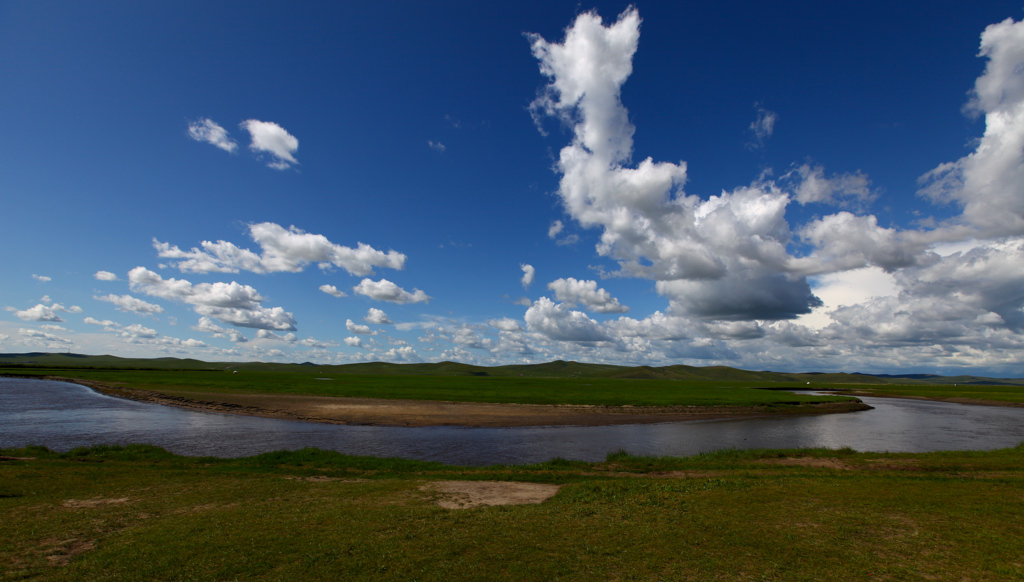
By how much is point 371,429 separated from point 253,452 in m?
15.5

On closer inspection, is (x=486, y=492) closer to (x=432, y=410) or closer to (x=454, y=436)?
(x=454, y=436)

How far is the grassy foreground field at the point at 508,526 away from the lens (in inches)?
440

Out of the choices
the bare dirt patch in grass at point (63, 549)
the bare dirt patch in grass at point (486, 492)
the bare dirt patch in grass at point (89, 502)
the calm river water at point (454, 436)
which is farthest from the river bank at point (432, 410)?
the bare dirt patch in grass at point (63, 549)

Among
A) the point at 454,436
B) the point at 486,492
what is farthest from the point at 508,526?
the point at 454,436

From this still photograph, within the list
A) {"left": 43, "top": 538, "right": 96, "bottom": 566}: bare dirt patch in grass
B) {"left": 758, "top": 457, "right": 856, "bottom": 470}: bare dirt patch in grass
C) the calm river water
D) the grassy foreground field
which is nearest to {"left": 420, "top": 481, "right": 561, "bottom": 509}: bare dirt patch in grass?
the grassy foreground field

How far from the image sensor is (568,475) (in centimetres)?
2398

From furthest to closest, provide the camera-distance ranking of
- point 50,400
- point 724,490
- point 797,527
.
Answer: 1. point 50,400
2. point 724,490
3. point 797,527

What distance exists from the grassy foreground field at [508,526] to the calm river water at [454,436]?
12889mm

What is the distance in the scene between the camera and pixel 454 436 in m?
45.4

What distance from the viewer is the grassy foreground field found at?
11180 mm

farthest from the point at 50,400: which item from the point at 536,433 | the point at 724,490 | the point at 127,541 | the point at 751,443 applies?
the point at 751,443

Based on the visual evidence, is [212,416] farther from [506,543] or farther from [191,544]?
[506,543]

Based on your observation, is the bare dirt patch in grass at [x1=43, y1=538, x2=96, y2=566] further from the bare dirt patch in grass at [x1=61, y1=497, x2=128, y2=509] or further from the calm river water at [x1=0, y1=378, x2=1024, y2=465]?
the calm river water at [x1=0, y1=378, x2=1024, y2=465]

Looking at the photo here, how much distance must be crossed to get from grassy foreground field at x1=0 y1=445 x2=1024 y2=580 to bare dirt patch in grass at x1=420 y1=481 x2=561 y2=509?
0.52m
